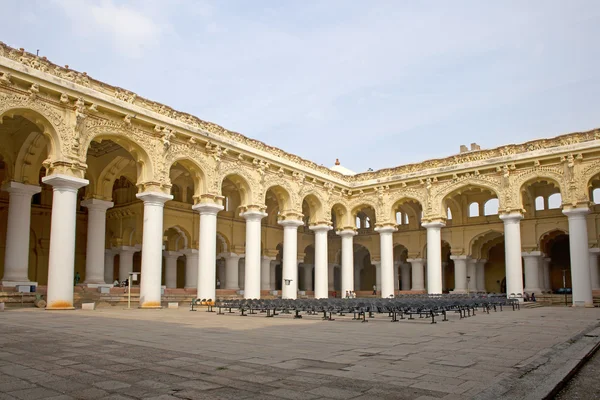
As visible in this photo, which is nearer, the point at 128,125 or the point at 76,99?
the point at 76,99

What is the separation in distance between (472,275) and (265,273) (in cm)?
1352

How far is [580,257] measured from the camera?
2317 cm

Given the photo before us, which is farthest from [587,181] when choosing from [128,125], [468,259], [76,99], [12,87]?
[12,87]

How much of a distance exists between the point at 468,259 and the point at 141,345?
27.8 meters

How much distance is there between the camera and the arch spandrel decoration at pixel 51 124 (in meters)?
16.1

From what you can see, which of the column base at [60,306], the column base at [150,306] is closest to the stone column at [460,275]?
the column base at [150,306]

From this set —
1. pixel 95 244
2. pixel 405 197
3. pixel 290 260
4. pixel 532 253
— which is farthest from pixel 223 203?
pixel 532 253

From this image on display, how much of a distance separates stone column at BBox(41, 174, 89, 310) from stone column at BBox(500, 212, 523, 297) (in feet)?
64.7

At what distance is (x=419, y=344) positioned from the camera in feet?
28.1

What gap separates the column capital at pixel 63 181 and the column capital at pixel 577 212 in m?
20.9

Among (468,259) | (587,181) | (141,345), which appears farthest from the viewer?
(468,259)

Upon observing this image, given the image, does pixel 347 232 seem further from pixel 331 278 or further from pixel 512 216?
pixel 512 216

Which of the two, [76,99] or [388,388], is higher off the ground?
[76,99]

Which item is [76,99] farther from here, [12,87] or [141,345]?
[141,345]
